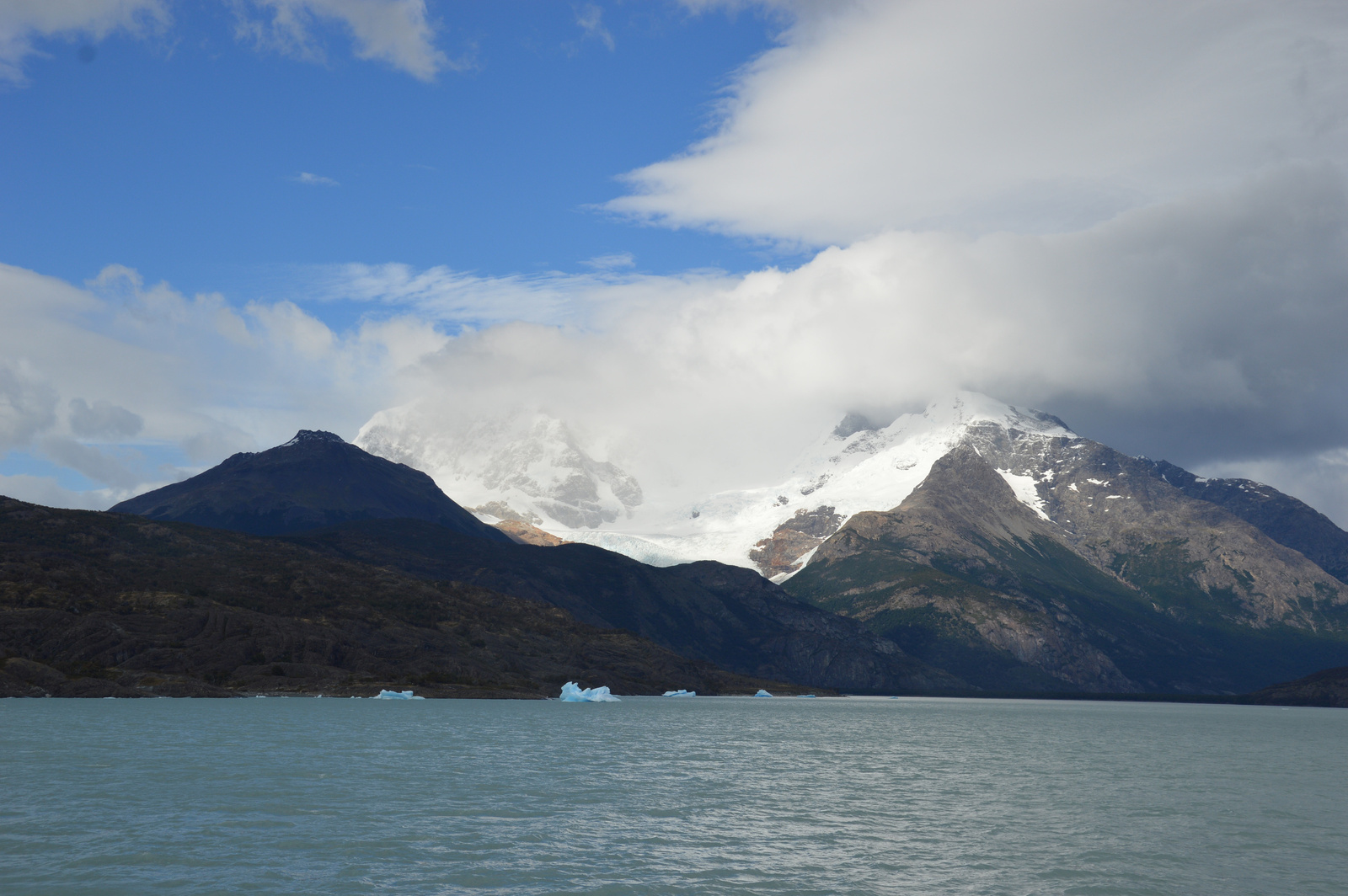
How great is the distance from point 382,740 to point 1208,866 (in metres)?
89.3

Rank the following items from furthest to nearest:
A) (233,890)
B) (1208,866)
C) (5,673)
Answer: (5,673)
(1208,866)
(233,890)

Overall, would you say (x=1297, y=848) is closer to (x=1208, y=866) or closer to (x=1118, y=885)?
(x=1208, y=866)

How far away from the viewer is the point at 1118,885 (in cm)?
4906

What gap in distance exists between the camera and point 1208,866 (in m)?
54.3

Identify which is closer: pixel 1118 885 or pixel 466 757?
pixel 1118 885

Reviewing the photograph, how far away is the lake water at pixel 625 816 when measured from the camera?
47656mm

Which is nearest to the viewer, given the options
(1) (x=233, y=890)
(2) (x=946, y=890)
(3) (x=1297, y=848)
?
(1) (x=233, y=890)

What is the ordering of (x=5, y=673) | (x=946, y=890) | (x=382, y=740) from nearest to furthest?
(x=946, y=890) → (x=382, y=740) → (x=5, y=673)

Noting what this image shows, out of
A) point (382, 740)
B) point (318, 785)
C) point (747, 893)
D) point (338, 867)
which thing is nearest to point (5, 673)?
point (382, 740)

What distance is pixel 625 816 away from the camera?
2611 inches

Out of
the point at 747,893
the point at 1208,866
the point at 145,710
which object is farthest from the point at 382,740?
the point at 1208,866

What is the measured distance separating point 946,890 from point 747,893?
9.59 metres

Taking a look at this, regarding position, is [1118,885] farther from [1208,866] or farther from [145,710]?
[145,710]

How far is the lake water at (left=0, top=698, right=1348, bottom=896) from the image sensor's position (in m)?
47.7
